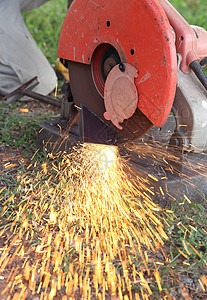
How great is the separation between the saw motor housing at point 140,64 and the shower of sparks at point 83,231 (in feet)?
1.00

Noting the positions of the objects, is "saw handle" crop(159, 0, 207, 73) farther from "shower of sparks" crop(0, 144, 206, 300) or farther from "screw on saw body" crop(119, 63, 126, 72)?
"shower of sparks" crop(0, 144, 206, 300)

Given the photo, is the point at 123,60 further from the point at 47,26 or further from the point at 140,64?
the point at 47,26

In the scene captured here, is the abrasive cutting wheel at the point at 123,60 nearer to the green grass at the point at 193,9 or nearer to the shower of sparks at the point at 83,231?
the shower of sparks at the point at 83,231

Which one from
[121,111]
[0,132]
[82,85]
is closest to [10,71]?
[0,132]

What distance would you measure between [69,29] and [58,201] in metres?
1.03

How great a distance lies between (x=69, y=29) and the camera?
223cm

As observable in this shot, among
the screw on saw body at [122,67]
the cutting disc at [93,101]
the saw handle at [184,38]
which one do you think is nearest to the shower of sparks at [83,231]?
the cutting disc at [93,101]

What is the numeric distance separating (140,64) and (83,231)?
898mm

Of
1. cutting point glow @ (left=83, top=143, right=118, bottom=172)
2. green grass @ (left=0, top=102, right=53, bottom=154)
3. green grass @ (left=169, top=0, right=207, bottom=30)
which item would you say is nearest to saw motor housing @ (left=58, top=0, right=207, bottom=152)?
cutting point glow @ (left=83, top=143, right=118, bottom=172)

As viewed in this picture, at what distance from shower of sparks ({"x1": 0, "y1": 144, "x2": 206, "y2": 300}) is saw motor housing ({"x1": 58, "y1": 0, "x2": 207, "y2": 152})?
304mm

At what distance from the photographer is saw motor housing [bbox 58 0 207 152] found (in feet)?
5.79

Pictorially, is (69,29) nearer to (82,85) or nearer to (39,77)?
(82,85)

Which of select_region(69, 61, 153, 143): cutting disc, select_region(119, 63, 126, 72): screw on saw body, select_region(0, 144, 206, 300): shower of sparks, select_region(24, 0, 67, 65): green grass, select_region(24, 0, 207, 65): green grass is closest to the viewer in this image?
select_region(0, 144, 206, 300): shower of sparks

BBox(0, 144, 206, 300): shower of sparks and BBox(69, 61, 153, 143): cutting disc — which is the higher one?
BBox(69, 61, 153, 143): cutting disc
